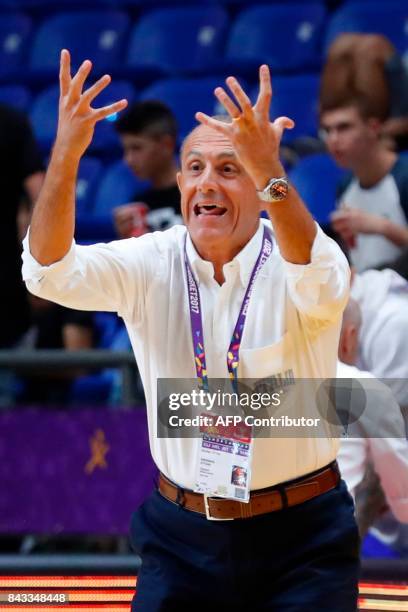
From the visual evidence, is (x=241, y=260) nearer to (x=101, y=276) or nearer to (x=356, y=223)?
(x=101, y=276)

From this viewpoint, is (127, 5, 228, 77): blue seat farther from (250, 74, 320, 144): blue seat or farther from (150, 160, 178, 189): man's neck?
(150, 160, 178, 189): man's neck

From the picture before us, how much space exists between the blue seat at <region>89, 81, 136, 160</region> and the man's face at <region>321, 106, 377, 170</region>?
286 cm

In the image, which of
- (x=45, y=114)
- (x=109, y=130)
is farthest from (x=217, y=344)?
(x=45, y=114)

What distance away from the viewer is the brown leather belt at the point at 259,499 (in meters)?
3.27

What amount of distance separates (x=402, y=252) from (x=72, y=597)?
2.14 m

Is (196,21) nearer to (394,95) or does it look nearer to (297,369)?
(394,95)

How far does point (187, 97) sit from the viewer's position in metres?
8.26

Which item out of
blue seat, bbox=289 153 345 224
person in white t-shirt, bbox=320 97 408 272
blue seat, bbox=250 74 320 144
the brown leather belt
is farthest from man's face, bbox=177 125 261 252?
blue seat, bbox=250 74 320 144

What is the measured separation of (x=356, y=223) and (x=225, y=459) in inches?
89.6

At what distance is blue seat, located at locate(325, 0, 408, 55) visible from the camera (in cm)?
796

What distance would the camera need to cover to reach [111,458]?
18.3ft

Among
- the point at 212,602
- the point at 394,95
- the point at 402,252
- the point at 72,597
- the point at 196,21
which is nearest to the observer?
the point at 212,602

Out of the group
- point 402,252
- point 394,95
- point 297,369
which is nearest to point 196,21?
point 394,95

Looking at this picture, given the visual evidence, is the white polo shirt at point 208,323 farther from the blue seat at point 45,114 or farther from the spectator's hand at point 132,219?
the blue seat at point 45,114
